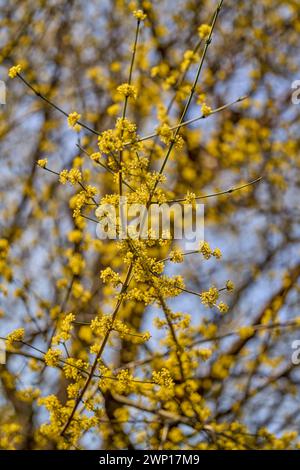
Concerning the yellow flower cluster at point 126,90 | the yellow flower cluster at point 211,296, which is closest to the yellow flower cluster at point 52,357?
the yellow flower cluster at point 211,296

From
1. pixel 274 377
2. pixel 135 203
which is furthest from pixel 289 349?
pixel 135 203

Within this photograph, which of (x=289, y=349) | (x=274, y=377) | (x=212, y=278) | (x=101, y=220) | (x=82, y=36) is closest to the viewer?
(x=101, y=220)

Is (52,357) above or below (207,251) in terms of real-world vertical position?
below

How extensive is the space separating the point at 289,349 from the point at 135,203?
377 cm

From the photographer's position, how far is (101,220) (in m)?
2.39

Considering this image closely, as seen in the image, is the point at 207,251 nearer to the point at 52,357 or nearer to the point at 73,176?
the point at 73,176

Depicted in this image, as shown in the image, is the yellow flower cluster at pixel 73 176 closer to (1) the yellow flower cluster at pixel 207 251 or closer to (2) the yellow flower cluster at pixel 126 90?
(2) the yellow flower cluster at pixel 126 90

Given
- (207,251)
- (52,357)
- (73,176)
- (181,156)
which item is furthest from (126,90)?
(181,156)

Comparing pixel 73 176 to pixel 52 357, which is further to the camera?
pixel 52 357

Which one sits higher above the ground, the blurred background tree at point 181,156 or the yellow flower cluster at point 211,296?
the blurred background tree at point 181,156

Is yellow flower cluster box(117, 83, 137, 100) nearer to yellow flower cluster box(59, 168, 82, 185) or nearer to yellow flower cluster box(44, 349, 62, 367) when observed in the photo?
yellow flower cluster box(59, 168, 82, 185)
